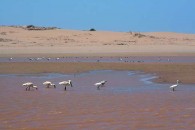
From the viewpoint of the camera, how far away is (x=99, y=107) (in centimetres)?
1142

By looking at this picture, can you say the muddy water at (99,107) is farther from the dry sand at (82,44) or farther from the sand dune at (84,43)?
the sand dune at (84,43)

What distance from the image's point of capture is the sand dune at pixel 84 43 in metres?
49.5

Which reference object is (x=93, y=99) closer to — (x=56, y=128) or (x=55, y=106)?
(x=55, y=106)

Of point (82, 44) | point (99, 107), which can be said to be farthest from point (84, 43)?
point (99, 107)

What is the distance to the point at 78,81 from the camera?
18938 millimetres

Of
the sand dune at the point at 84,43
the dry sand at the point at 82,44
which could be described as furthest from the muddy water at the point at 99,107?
the sand dune at the point at 84,43

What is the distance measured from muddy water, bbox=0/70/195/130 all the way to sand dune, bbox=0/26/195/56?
31.3 meters

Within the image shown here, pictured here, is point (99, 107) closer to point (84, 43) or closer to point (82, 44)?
point (82, 44)

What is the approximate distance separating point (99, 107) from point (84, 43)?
49.3m

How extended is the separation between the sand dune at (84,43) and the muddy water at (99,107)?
103ft

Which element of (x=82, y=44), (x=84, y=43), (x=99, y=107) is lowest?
(x=99, y=107)

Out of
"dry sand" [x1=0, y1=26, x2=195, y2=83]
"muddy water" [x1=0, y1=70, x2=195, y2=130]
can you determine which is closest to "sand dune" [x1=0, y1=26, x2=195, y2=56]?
"dry sand" [x1=0, y1=26, x2=195, y2=83]

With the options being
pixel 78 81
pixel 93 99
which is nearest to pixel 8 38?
pixel 78 81

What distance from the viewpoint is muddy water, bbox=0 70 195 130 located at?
30.1 ft
